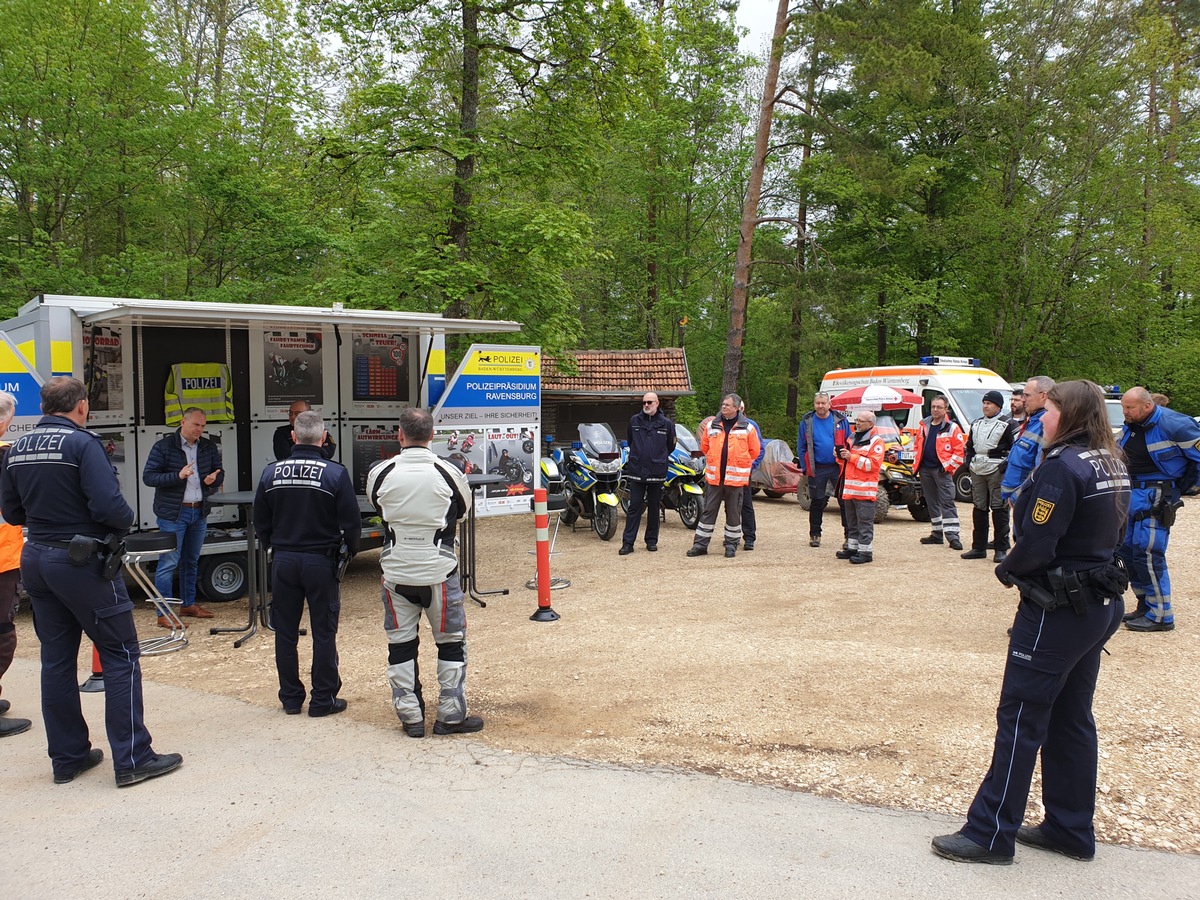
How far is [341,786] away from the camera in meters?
3.78

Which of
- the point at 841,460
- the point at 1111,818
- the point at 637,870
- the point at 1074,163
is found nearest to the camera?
the point at 637,870

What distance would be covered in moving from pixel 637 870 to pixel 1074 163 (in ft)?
76.6

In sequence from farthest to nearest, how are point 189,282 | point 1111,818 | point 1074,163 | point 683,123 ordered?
point 683,123
point 1074,163
point 189,282
point 1111,818

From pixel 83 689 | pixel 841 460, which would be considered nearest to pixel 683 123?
pixel 841 460

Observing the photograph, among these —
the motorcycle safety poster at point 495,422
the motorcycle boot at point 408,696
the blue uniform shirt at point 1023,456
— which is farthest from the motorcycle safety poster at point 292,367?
the blue uniform shirt at point 1023,456

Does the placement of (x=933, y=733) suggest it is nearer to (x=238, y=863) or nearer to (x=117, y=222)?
(x=238, y=863)

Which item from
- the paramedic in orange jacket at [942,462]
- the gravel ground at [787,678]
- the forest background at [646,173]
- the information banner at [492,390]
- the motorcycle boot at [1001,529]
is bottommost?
the gravel ground at [787,678]

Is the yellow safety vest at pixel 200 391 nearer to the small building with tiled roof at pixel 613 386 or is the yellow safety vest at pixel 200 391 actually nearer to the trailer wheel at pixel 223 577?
the trailer wheel at pixel 223 577

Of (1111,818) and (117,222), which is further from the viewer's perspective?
(117,222)

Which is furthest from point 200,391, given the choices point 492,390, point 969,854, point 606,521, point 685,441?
point 969,854

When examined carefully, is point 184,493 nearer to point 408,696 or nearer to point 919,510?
point 408,696

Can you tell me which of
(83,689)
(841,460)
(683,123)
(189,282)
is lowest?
(83,689)

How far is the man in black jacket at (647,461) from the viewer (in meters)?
9.84

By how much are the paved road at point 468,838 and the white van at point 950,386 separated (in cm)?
1139
